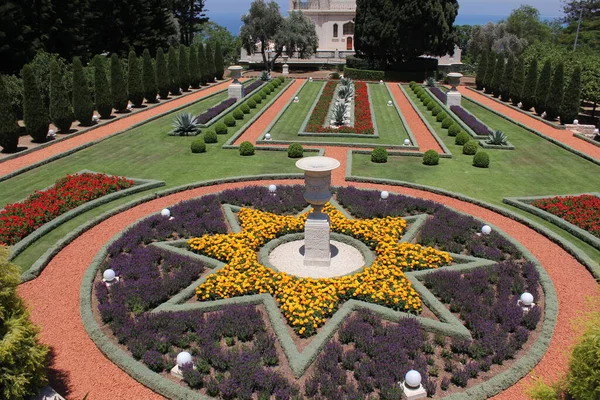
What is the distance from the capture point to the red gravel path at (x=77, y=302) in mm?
7387

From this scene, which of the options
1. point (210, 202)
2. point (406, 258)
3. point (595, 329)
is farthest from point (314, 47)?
point (595, 329)

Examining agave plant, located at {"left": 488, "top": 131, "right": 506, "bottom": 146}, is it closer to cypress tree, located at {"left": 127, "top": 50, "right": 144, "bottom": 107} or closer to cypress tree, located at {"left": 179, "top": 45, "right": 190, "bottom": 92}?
cypress tree, located at {"left": 127, "top": 50, "right": 144, "bottom": 107}

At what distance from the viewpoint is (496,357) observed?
781 centimetres

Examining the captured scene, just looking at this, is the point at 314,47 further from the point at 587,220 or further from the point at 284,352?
the point at 284,352

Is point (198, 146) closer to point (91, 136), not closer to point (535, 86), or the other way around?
point (91, 136)

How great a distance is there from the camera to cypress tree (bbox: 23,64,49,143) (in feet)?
72.0

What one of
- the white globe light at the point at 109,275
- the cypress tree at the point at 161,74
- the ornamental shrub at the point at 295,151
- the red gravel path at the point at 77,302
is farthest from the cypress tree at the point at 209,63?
the white globe light at the point at 109,275

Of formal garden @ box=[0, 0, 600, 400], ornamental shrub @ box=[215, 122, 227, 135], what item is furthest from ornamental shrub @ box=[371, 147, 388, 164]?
ornamental shrub @ box=[215, 122, 227, 135]

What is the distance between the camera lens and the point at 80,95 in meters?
25.9

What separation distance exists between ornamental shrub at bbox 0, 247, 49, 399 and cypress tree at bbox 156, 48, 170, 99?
3190cm

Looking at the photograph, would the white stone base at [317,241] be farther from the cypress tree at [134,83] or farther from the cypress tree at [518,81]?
the cypress tree at [518,81]

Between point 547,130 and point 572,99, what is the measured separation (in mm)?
2594

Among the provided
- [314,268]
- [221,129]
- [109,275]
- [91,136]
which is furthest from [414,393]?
[91,136]

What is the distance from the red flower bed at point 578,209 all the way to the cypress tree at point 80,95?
2341 cm
